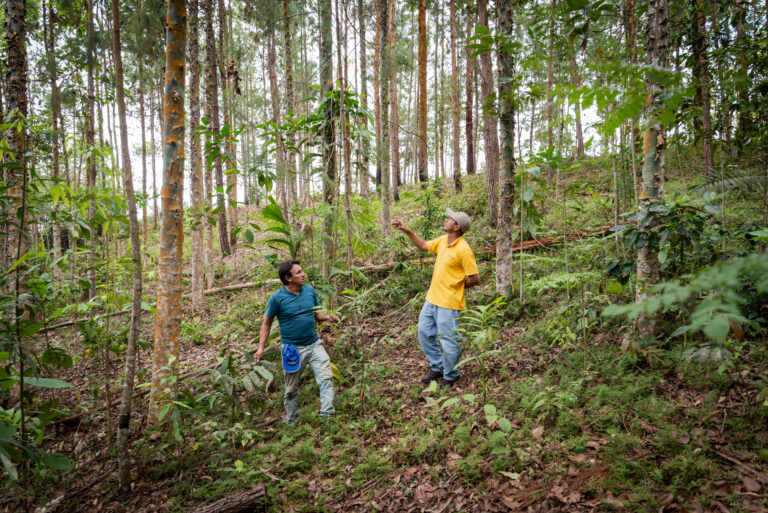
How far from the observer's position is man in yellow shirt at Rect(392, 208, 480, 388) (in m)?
3.77

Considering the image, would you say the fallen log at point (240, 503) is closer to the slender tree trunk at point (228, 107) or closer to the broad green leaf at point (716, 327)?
the slender tree trunk at point (228, 107)

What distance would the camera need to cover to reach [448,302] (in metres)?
3.78

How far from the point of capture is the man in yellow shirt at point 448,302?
12.4 ft

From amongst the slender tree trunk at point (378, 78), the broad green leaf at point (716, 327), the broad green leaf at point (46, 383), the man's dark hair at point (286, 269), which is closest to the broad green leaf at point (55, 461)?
the broad green leaf at point (46, 383)

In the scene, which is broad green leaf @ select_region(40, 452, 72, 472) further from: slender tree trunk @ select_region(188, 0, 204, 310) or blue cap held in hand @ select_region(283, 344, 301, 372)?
slender tree trunk @ select_region(188, 0, 204, 310)

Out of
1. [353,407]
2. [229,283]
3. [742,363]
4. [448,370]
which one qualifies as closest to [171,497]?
[353,407]

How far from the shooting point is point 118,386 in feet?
15.0

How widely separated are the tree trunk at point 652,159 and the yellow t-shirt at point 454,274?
1467 millimetres

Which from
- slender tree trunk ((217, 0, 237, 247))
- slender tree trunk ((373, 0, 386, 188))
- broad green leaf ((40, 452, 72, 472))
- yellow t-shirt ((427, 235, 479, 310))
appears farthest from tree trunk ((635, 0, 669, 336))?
broad green leaf ((40, 452, 72, 472))

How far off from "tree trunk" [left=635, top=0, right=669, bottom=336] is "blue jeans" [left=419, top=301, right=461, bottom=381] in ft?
5.58

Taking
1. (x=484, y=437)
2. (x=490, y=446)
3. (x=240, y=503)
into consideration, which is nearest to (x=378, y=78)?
(x=484, y=437)

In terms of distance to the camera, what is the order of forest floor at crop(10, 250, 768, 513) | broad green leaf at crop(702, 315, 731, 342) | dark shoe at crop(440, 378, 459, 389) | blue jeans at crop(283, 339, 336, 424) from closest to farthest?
broad green leaf at crop(702, 315, 731, 342) < forest floor at crop(10, 250, 768, 513) < blue jeans at crop(283, 339, 336, 424) < dark shoe at crop(440, 378, 459, 389)

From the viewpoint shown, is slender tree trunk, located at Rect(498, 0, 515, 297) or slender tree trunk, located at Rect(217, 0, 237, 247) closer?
slender tree trunk, located at Rect(217, 0, 237, 247)

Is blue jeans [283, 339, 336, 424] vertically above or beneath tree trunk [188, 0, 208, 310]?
beneath
